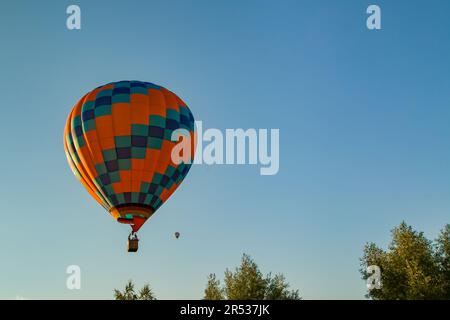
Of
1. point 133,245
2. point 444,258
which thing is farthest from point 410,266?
point 133,245

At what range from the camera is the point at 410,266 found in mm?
38281

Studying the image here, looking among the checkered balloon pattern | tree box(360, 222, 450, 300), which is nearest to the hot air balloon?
the checkered balloon pattern

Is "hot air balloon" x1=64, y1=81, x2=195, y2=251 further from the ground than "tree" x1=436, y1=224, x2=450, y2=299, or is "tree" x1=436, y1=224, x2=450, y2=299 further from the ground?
"hot air balloon" x1=64, y1=81, x2=195, y2=251

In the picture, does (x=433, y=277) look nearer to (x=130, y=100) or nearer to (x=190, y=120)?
(x=190, y=120)

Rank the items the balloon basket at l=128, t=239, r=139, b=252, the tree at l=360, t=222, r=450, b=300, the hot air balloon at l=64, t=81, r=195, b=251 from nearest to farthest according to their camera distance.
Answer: the balloon basket at l=128, t=239, r=139, b=252
the hot air balloon at l=64, t=81, r=195, b=251
the tree at l=360, t=222, r=450, b=300

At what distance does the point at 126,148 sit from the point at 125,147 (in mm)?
93

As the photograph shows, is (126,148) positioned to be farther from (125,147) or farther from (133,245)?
(133,245)

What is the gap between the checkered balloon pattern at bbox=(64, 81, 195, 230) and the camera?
2778 cm

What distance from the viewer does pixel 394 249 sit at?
40.5 m

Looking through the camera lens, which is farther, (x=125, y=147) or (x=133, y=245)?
(x=125, y=147)

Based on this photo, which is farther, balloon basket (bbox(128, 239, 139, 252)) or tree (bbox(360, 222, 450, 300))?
tree (bbox(360, 222, 450, 300))

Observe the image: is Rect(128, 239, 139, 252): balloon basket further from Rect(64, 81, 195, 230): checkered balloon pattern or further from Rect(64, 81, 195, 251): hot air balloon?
Rect(64, 81, 195, 230): checkered balloon pattern
